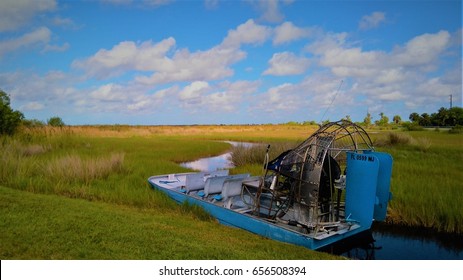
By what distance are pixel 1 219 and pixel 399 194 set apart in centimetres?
1054

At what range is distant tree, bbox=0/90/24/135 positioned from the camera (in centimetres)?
2233

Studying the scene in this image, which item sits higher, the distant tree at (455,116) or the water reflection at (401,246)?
the distant tree at (455,116)

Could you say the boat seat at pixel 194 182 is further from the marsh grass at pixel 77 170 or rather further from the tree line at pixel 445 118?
the tree line at pixel 445 118

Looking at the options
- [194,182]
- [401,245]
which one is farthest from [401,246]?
[194,182]

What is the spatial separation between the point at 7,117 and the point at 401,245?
23.7 m

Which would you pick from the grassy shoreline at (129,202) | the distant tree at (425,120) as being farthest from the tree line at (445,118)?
the grassy shoreline at (129,202)

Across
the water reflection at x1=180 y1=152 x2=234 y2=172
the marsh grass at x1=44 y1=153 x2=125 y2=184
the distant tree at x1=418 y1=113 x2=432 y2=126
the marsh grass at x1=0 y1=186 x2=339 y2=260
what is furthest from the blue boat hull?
the distant tree at x1=418 y1=113 x2=432 y2=126

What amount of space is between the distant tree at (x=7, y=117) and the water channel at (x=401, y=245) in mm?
22478

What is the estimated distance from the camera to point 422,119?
276 ft

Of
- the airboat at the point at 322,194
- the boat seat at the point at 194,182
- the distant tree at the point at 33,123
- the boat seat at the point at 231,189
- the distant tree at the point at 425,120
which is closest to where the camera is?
the airboat at the point at 322,194

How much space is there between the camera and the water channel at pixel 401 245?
795 centimetres
